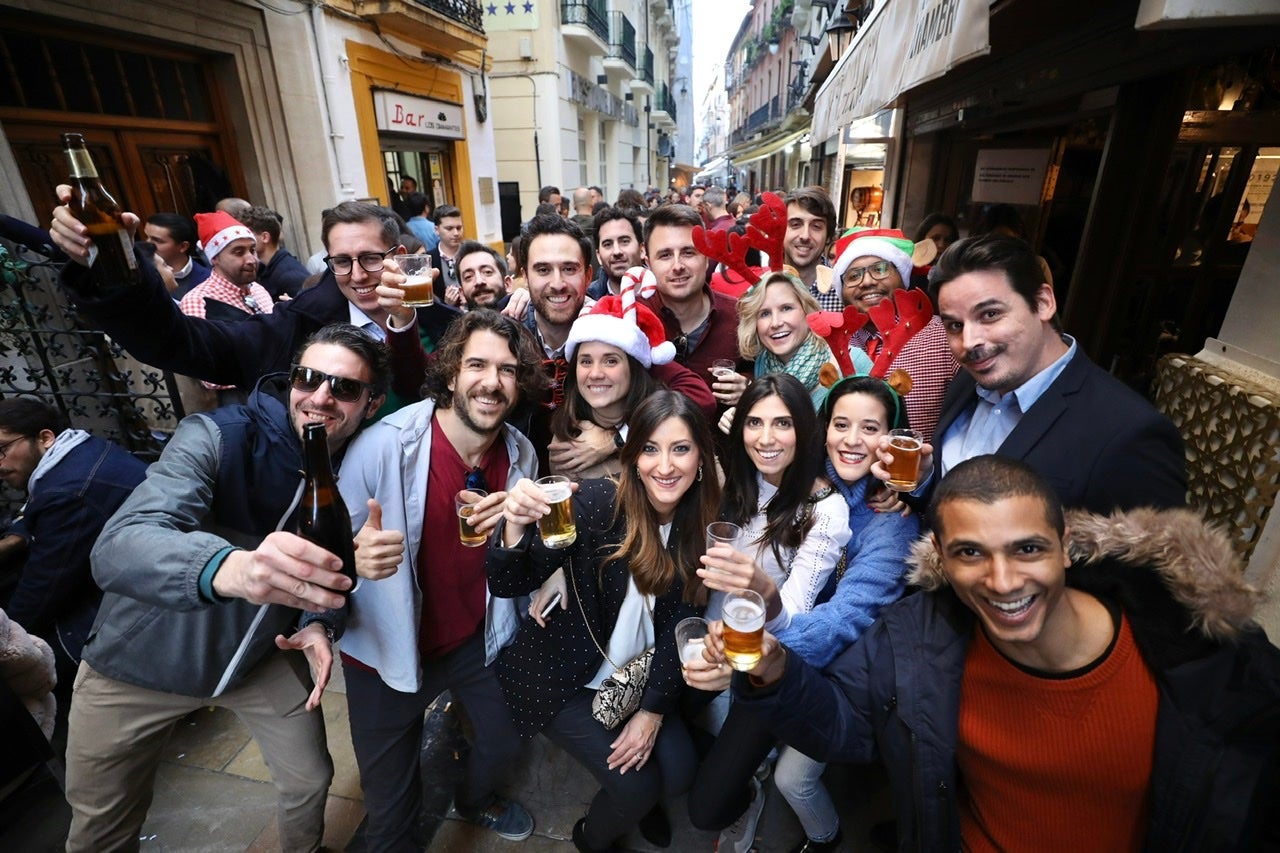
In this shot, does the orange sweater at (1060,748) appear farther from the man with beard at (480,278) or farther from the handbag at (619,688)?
the man with beard at (480,278)

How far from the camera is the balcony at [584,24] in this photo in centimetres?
1543

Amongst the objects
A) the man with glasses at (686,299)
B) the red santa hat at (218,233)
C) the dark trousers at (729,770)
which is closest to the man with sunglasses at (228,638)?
the dark trousers at (729,770)

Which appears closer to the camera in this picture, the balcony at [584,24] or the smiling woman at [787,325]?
the smiling woman at [787,325]

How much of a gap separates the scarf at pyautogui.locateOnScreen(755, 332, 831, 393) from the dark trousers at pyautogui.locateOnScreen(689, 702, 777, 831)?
1.65 metres

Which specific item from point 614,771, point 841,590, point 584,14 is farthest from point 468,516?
point 584,14

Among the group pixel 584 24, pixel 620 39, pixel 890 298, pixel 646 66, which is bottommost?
pixel 890 298

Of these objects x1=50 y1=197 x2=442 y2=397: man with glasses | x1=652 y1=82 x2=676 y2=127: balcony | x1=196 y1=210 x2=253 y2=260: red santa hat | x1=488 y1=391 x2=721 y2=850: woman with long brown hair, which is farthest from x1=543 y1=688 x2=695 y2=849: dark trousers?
x1=652 y1=82 x2=676 y2=127: balcony

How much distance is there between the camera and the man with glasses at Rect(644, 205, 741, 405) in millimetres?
3562

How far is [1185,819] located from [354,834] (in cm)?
321

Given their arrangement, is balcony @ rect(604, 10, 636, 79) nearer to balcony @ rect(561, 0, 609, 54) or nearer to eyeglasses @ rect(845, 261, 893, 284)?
balcony @ rect(561, 0, 609, 54)

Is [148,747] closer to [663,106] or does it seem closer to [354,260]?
[354,260]

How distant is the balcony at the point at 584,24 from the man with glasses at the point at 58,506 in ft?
55.6

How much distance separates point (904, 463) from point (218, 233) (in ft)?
15.2

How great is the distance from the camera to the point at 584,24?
1568 cm
